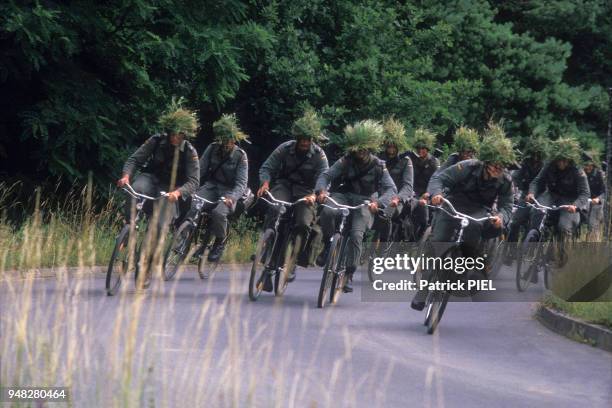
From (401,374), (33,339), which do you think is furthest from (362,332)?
(33,339)

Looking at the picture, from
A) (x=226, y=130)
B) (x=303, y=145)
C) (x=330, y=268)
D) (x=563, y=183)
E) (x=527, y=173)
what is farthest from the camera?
(x=527, y=173)

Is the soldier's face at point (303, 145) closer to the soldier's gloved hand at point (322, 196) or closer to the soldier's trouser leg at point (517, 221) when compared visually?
the soldier's gloved hand at point (322, 196)

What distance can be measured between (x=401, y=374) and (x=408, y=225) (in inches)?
412

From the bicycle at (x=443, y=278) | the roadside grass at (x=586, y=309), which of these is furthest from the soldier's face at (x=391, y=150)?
the bicycle at (x=443, y=278)

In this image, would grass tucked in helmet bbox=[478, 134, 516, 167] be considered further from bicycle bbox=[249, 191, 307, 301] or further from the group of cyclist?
bicycle bbox=[249, 191, 307, 301]

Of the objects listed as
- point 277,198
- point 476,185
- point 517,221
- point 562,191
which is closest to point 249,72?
point 517,221

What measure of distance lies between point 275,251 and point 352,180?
1.11 m

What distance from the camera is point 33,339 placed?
19.2ft

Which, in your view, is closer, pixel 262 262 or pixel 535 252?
pixel 262 262

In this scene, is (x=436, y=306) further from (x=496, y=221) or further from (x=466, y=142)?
(x=466, y=142)

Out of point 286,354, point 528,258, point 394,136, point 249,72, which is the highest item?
point 249,72

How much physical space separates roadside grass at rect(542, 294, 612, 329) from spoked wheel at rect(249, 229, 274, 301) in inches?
117

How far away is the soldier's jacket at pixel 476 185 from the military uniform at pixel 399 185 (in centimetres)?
357

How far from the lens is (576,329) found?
1270cm
